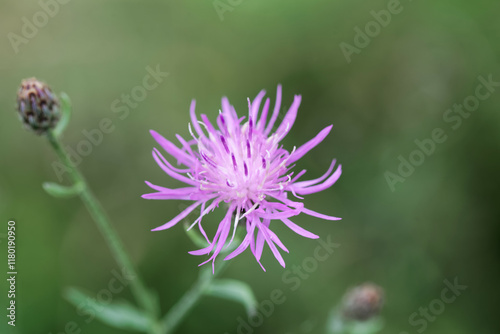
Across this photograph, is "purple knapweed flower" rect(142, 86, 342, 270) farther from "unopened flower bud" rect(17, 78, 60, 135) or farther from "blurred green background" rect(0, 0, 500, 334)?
"blurred green background" rect(0, 0, 500, 334)

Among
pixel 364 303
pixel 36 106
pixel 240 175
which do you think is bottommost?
pixel 364 303

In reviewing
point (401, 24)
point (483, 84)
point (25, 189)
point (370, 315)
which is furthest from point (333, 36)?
point (25, 189)

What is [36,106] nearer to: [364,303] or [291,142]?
[291,142]

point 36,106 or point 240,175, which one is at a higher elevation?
point 36,106

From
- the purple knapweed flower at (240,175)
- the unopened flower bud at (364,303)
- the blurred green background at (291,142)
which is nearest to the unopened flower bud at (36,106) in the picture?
the purple knapweed flower at (240,175)

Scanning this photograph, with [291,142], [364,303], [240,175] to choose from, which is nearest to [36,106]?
[240,175]

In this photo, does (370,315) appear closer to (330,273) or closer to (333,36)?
(330,273)
